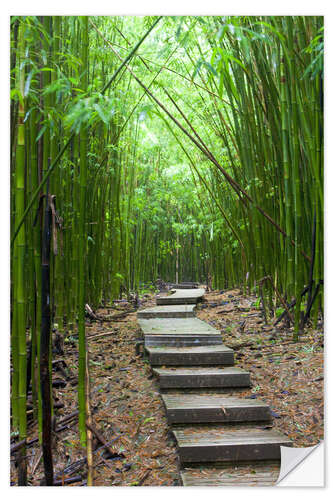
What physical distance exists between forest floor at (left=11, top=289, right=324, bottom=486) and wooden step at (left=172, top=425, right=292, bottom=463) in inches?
2.6

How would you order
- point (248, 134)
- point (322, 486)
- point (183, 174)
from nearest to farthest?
point (322, 486)
point (248, 134)
point (183, 174)

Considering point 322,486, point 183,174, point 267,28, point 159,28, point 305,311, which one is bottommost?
point 322,486

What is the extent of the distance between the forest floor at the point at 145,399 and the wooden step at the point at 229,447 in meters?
0.07

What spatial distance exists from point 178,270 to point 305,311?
5.80 feet

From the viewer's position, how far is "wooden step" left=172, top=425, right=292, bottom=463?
140cm

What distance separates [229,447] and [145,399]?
48 cm

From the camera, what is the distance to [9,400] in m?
1.49

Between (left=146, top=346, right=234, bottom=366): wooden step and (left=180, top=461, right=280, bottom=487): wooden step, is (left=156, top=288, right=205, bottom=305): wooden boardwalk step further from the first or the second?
(left=180, top=461, right=280, bottom=487): wooden step

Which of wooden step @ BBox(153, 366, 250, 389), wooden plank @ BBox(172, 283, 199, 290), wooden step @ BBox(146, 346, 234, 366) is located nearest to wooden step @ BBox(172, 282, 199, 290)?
wooden plank @ BBox(172, 283, 199, 290)

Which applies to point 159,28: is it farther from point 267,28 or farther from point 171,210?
point 171,210

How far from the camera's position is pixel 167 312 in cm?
275
